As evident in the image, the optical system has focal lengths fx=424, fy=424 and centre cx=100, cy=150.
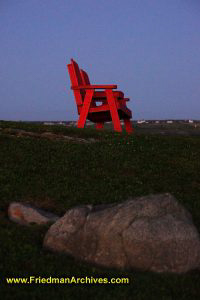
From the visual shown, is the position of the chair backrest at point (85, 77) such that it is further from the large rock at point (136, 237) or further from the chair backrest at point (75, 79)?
the large rock at point (136, 237)

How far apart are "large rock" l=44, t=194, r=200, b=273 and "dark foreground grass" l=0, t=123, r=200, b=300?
29 cm

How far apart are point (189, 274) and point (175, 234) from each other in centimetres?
85

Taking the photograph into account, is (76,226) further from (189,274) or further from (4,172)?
(4,172)

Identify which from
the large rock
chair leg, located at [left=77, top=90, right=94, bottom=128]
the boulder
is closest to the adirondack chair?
chair leg, located at [left=77, top=90, right=94, bottom=128]

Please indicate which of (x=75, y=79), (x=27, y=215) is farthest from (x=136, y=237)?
(x=75, y=79)

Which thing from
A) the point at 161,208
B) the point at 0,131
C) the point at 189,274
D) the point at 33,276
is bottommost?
the point at 189,274

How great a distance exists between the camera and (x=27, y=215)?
11.6 metres

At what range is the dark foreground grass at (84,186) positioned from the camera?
7848 millimetres

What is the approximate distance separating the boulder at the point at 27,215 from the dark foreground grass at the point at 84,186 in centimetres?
34

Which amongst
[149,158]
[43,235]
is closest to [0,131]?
[149,158]

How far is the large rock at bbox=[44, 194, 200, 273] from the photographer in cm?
866

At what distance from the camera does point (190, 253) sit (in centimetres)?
883

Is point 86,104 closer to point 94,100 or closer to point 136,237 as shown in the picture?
point 94,100

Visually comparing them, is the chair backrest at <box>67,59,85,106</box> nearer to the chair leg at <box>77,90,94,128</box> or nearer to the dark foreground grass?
the chair leg at <box>77,90,94,128</box>
